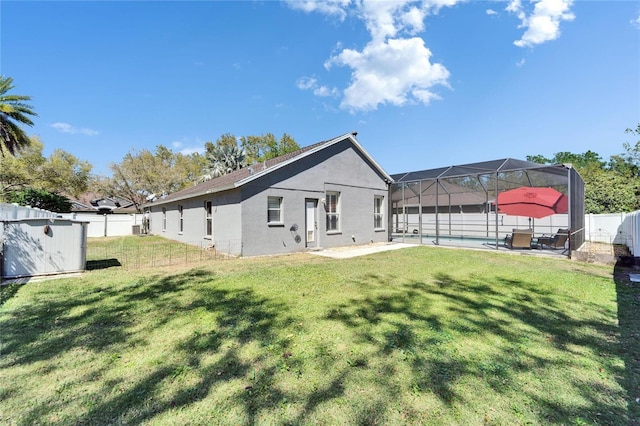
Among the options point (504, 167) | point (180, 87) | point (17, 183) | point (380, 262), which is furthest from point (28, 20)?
point (17, 183)

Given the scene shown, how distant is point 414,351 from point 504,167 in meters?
12.1

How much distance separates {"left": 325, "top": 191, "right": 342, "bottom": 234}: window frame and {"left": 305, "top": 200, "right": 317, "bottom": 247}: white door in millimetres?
733

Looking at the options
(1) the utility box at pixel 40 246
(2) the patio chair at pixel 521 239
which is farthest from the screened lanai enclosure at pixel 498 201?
(1) the utility box at pixel 40 246

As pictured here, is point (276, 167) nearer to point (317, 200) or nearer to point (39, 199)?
point (317, 200)

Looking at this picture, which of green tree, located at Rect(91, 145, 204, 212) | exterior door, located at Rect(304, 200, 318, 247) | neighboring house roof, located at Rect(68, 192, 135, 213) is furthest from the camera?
neighboring house roof, located at Rect(68, 192, 135, 213)

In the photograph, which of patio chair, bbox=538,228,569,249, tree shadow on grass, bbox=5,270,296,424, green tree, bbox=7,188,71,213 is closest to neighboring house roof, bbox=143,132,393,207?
tree shadow on grass, bbox=5,270,296,424

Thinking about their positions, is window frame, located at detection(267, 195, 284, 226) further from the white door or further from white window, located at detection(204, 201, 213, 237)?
white window, located at detection(204, 201, 213, 237)

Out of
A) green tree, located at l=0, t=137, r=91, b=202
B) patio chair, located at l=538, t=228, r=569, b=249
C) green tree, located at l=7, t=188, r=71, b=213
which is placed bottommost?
patio chair, located at l=538, t=228, r=569, b=249

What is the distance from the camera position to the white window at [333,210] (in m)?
13.3

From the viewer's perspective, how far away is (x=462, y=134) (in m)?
19.8

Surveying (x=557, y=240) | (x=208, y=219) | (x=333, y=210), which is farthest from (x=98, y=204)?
(x=557, y=240)

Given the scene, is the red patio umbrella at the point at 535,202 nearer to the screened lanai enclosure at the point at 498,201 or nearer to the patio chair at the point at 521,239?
the screened lanai enclosure at the point at 498,201

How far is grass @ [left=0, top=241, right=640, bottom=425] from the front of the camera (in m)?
2.26

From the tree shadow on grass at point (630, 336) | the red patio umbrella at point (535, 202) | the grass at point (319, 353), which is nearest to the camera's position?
the grass at point (319, 353)
